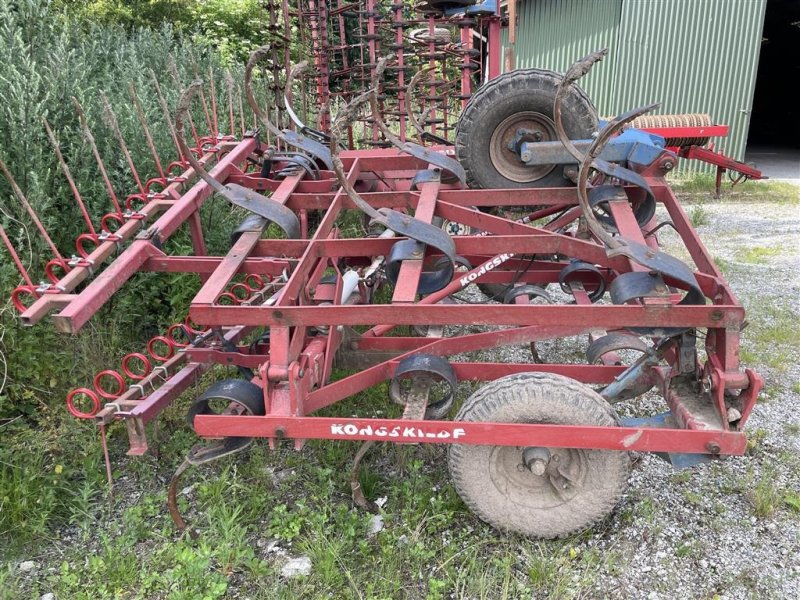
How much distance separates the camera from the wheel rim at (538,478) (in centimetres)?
248

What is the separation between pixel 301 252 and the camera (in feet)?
9.53

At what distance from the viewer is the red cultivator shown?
7.52 feet

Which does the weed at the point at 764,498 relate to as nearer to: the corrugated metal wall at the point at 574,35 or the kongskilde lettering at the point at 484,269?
the kongskilde lettering at the point at 484,269

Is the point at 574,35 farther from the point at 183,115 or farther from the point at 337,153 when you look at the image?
the point at 183,115

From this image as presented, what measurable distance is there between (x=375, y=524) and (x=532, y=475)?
0.78 meters

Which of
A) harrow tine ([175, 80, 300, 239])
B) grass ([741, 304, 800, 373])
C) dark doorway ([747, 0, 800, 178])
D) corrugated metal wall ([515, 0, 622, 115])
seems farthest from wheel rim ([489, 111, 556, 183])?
dark doorway ([747, 0, 800, 178])

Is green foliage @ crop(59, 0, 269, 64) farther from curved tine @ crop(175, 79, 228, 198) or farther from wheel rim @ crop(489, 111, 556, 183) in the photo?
curved tine @ crop(175, 79, 228, 198)

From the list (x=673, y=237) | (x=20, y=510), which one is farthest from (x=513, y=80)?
(x=673, y=237)

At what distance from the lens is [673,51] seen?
11.5m

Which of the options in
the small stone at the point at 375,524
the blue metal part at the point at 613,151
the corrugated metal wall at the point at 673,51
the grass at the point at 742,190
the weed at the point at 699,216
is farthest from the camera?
the corrugated metal wall at the point at 673,51

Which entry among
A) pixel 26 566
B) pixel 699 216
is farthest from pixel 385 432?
pixel 699 216

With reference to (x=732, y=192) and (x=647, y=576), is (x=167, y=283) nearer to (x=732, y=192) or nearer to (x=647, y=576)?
(x=647, y=576)

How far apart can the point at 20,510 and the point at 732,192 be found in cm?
1108

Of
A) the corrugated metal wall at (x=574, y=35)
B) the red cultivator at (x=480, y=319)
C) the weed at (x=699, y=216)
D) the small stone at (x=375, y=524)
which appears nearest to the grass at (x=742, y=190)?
the weed at (x=699, y=216)
